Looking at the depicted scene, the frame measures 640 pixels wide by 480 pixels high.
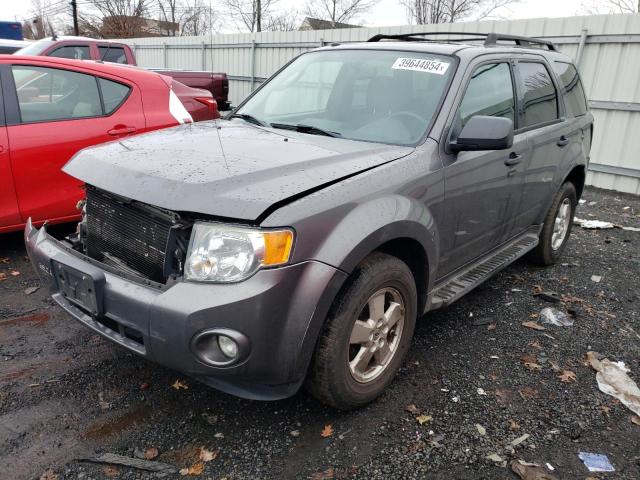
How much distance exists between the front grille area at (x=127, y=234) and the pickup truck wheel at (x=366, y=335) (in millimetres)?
815

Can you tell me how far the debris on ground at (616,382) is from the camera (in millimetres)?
2977

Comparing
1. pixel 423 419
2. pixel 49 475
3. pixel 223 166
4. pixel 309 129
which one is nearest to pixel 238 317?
pixel 223 166

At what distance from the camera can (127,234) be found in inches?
97.0

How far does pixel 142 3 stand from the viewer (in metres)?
37.2

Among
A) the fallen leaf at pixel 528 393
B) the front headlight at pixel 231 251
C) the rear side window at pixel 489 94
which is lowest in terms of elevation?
the fallen leaf at pixel 528 393

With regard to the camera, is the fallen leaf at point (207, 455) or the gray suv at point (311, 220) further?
the fallen leaf at point (207, 455)

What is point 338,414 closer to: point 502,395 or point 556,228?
point 502,395

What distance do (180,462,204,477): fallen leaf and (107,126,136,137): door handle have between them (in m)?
3.26

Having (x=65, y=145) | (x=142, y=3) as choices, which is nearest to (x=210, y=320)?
(x=65, y=145)

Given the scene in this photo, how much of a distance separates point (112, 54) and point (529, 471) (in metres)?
10.5

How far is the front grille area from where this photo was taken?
2297mm

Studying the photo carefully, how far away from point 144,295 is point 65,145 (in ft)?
8.89

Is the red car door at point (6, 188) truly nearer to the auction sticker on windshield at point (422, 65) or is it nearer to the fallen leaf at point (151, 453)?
the fallen leaf at point (151, 453)

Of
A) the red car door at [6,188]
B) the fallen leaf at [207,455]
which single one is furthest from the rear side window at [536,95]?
the red car door at [6,188]
